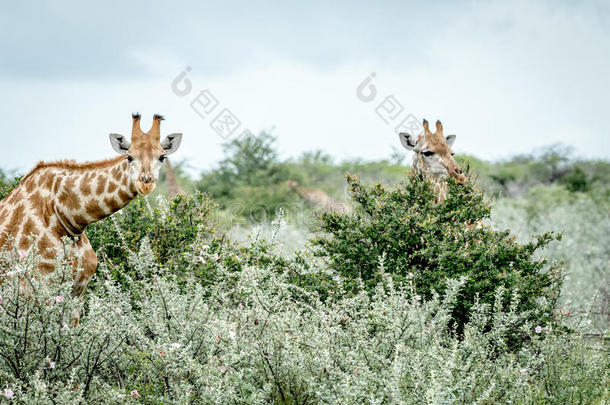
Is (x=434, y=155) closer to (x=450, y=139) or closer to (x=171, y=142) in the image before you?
(x=450, y=139)

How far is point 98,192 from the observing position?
6191mm

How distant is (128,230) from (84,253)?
156 cm

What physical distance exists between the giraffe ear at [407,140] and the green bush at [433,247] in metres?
1.32

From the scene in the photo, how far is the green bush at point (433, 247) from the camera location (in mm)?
6484

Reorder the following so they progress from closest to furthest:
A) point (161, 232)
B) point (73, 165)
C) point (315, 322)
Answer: point (315, 322) → point (73, 165) → point (161, 232)

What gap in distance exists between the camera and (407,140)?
838 centimetres

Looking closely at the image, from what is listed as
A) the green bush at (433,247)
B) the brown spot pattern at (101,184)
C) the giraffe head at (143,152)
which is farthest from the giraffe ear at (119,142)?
the green bush at (433,247)

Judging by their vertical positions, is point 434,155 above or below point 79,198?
above

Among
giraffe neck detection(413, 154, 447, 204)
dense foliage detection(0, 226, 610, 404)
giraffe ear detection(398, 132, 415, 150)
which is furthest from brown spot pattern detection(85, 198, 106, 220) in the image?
giraffe ear detection(398, 132, 415, 150)

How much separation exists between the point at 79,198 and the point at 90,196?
0.33 ft

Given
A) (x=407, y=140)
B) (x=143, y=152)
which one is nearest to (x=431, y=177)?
(x=407, y=140)

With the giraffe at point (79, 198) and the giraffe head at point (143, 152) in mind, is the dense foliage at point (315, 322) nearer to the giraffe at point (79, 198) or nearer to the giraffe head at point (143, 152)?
the giraffe at point (79, 198)

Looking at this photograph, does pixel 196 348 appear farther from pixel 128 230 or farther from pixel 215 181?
pixel 215 181

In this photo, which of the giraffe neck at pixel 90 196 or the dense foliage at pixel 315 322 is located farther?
the giraffe neck at pixel 90 196
